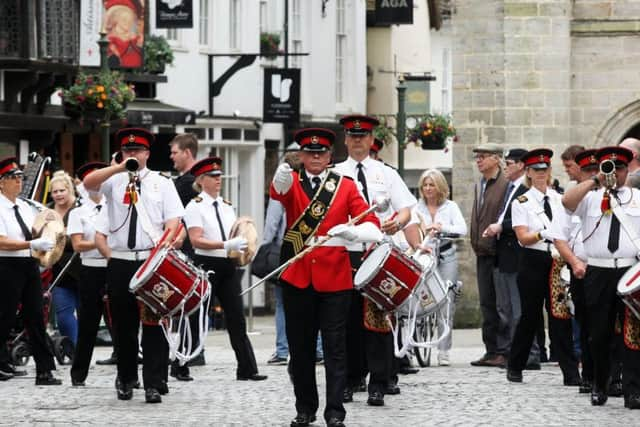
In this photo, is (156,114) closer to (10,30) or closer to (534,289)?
(10,30)

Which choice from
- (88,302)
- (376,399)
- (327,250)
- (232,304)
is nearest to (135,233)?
(88,302)

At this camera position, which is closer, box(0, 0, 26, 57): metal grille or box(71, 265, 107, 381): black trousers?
box(71, 265, 107, 381): black trousers

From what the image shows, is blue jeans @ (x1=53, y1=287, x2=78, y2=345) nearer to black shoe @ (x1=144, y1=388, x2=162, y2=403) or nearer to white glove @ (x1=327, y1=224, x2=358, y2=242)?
black shoe @ (x1=144, y1=388, x2=162, y2=403)

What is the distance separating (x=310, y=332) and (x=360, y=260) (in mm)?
1409

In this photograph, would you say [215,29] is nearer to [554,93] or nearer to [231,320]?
[554,93]

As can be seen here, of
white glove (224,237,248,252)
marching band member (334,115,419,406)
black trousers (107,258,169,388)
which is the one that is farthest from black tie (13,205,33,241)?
marching band member (334,115,419,406)

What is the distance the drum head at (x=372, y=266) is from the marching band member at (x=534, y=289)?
228 centimetres

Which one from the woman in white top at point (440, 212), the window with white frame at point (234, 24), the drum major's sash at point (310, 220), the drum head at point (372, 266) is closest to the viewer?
the drum major's sash at point (310, 220)

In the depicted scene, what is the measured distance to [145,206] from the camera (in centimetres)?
1538

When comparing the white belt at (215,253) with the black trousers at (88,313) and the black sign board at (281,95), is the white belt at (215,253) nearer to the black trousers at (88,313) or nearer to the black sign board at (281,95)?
the black trousers at (88,313)

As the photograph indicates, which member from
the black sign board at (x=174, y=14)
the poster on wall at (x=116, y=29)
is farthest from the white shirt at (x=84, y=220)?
the black sign board at (x=174, y=14)

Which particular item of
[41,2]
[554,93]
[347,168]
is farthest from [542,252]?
[41,2]

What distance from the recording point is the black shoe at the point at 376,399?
1525cm

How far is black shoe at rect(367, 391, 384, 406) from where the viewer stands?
15.2 m
